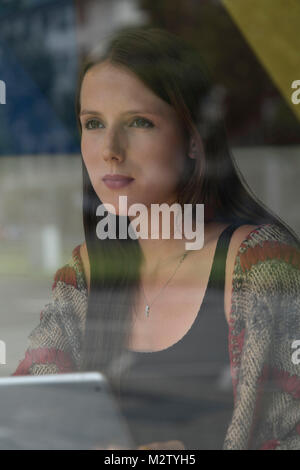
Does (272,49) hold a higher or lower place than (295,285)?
higher

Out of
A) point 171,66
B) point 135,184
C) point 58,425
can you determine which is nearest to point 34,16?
point 171,66

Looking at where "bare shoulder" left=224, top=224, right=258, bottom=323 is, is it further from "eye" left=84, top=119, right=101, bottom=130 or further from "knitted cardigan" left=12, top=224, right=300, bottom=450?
"eye" left=84, top=119, right=101, bottom=130

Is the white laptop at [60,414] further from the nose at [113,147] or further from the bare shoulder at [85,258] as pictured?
the nose at [113,147]

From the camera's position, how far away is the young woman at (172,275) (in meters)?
1.75

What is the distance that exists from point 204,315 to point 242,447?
0.35 meters

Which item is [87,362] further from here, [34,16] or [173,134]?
[34,16]

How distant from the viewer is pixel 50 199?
183 cm

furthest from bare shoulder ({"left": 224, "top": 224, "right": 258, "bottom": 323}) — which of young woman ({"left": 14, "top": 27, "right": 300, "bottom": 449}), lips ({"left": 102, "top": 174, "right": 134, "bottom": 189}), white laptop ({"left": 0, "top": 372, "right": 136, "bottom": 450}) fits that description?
white laptop ({"left": 0, "top": 372, "right": 136, "bottom": 450})

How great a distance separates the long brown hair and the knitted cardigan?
8cm

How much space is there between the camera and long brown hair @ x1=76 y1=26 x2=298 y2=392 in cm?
176

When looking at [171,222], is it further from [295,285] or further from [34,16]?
[34,16]

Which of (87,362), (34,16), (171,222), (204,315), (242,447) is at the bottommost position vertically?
(242,447)

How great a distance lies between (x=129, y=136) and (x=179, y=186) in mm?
185

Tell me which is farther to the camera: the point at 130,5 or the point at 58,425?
the point at 58,425
